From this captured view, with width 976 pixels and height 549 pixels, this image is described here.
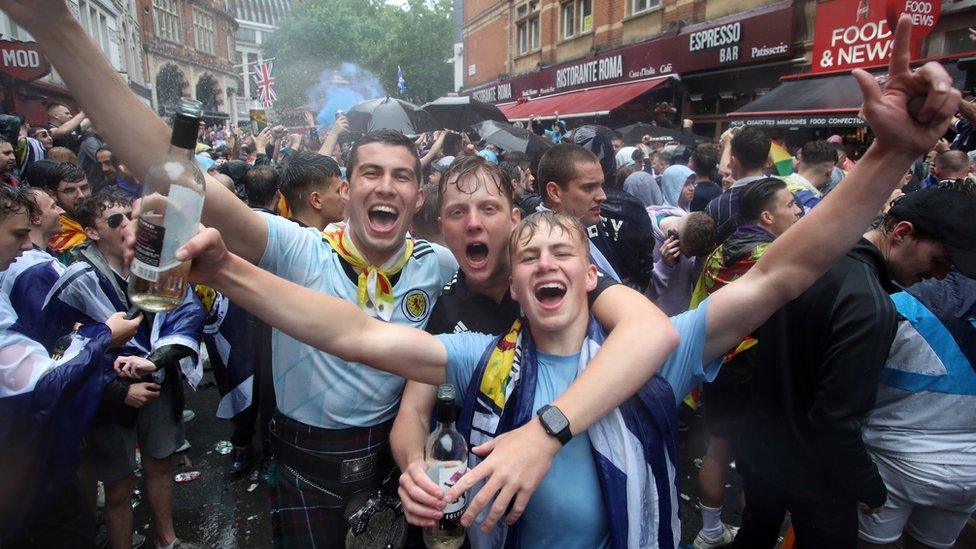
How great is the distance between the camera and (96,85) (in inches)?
57.9

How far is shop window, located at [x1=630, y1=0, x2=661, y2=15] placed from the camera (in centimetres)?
A: 1830

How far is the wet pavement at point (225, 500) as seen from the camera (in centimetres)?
374

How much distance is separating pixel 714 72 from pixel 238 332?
49.4 ft

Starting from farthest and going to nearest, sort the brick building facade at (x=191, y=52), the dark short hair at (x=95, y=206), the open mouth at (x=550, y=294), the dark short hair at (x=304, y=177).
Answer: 1. the brick building facade at (x=191, y=52)
2. the dark short hair at (x=304, y=177)
3. the dark short hair at (x=95, y=206)
4. the open mouth at (x=550, y=294)

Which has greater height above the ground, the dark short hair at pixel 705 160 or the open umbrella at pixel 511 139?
the open umbrella at pixel 511 139

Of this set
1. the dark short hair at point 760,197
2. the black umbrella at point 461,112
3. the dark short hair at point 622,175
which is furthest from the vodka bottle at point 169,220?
the black umbrella at point 461,112

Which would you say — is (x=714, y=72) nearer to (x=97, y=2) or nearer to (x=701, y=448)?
(x=701, y=448)

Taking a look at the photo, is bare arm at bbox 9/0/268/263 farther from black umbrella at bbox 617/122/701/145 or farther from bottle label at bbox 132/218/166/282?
black umbrella at bbox 617/122/701/145

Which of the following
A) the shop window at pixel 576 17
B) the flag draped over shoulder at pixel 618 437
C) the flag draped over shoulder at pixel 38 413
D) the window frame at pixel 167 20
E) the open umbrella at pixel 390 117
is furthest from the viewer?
the window frame at pixel 167 20

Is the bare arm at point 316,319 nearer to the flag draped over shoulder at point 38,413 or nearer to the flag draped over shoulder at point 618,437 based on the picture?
the flag draped over shoulder at point 618,437

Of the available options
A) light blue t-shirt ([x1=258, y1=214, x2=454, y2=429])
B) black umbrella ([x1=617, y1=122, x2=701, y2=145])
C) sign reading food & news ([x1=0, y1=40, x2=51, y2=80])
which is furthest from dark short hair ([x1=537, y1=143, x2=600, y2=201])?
sign reading food & news ([x1=0, y1=40, x2=51, y2=80])

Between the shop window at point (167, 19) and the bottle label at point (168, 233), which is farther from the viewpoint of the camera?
the shop window at point (167, 19)

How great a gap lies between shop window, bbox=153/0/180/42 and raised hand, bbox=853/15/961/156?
52756 mm

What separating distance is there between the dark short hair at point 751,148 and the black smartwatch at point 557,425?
4.18 meters
